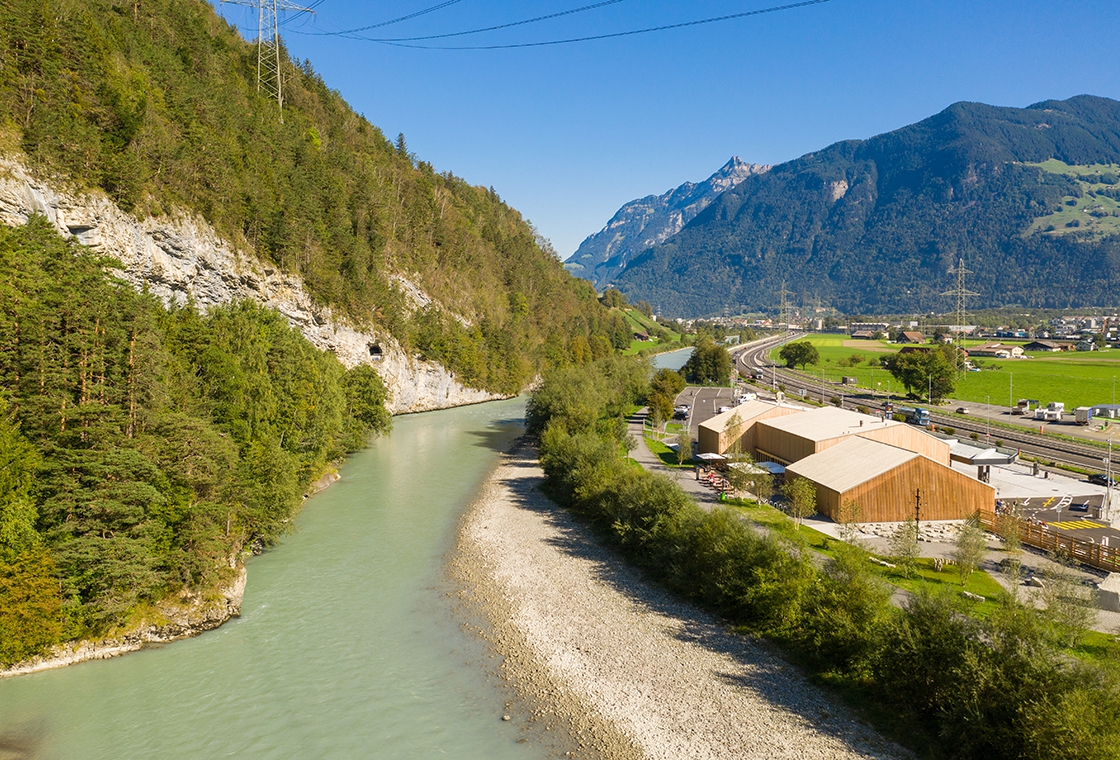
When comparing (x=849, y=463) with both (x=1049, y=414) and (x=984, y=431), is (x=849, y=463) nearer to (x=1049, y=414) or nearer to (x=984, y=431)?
(x=984, y=431)

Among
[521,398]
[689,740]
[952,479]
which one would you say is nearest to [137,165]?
[689,740]

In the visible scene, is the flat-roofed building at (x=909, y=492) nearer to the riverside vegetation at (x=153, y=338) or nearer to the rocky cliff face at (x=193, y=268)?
the riverside vegetation at (x=153, y=338)

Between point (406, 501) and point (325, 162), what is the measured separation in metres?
58.3

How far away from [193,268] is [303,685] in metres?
38.1

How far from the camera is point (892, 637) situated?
59.6 feet

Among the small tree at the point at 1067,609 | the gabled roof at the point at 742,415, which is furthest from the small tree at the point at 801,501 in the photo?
the gabled roof at the point at 742,415

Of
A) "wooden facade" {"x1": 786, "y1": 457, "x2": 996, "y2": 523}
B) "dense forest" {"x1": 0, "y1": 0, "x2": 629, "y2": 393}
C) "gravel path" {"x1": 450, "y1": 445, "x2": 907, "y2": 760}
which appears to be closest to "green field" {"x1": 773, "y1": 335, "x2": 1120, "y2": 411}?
"dense forest" {"x1": 0, "y1": 0, "x2": 629, "y2": 393}

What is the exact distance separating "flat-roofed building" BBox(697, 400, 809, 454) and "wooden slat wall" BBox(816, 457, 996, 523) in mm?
15838

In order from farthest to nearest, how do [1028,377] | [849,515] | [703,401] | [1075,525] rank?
[1028,377], [703,401], [1075,525], [849,515]

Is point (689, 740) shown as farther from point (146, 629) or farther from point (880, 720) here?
point (146, 629)

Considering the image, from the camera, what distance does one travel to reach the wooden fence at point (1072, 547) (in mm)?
26359

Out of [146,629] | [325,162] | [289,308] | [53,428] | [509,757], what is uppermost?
[325,162]

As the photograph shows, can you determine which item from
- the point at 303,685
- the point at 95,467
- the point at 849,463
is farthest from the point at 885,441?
the point at 95,467

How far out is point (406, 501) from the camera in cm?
4184
